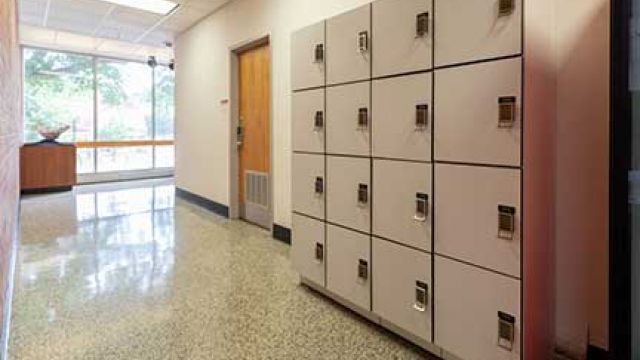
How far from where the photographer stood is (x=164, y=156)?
11734mm

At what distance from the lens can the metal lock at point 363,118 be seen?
2644 mm

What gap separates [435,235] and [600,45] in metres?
1.13

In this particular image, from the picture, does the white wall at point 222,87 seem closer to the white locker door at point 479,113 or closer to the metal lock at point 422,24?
the metal lock at point 422,24

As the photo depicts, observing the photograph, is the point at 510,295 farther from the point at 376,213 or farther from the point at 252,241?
the point at 252,241

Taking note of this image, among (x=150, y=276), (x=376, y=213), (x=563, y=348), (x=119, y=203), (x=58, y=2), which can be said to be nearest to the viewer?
(x=563, y=348)

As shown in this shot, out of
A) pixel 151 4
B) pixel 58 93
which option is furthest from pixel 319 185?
pixel 58 93

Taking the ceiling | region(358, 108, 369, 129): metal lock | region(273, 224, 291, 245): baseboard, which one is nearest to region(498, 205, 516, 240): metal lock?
region(358, 108, 369, 129): metal lock

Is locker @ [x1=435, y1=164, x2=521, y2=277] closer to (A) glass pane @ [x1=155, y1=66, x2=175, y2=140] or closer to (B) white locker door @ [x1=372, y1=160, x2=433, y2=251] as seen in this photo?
Answer: (B) white locker door @ [x1=372, y1=160, x2=433, y2=251]

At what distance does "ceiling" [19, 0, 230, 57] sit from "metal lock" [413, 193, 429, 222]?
4773 millimetres

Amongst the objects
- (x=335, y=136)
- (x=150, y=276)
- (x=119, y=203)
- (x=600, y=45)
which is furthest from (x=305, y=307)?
(x=119, y=203)

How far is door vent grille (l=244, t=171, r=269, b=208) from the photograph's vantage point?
5280 mm

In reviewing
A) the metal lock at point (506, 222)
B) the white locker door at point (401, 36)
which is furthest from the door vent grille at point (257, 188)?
the metal lock at point (506, 222)

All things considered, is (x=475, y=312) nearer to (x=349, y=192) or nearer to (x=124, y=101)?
(x=349, y=192)

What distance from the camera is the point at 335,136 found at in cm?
291
